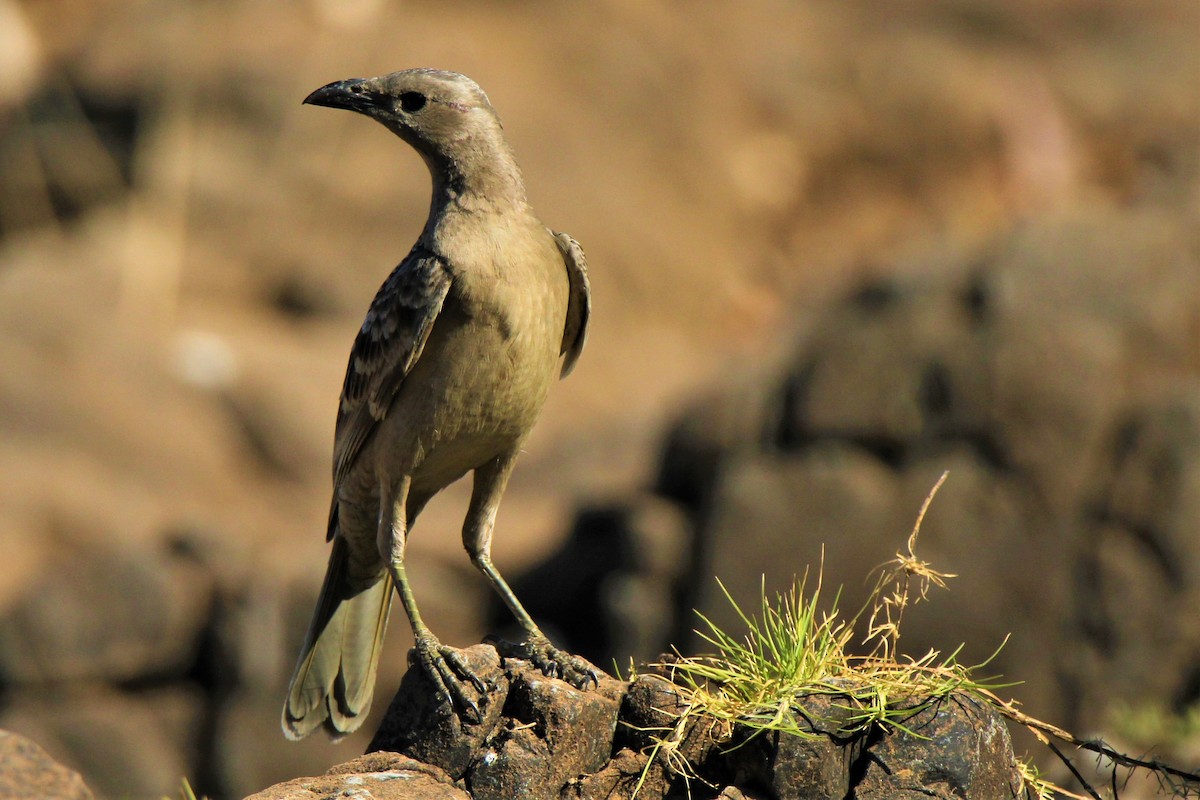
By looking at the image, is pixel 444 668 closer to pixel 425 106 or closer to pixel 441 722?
pixel 441 722

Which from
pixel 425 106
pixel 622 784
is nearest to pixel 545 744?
pixel 622 784

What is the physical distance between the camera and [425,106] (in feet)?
16.7

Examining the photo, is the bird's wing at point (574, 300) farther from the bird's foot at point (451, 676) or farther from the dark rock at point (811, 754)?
the dark rock at point (811, 754)

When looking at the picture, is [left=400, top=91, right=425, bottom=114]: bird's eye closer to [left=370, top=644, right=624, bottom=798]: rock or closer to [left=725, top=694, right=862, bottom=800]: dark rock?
[left=370, top=644, right=624, bottom=798]: rock

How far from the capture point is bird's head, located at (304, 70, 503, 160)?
16.7ft

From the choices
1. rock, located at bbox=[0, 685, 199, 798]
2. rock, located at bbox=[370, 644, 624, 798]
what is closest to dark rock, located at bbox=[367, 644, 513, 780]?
rock, located at bbox=[370, 644, 624, 798]

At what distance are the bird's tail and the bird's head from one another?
1731mm

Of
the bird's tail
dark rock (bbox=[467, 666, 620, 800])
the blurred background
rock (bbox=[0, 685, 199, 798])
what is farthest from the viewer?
rock (bbox=[0, 685, 199, 798])

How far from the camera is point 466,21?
18984 mm

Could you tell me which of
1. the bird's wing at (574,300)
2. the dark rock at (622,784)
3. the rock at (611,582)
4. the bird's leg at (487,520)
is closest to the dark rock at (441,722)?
the dark rock at (622,784)

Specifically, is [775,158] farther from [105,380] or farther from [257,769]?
[257,769]

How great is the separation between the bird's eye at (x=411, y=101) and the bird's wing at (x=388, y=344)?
544mm

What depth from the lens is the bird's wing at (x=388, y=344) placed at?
4828 millimetres

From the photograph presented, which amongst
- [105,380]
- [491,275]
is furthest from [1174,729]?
[105,380]
